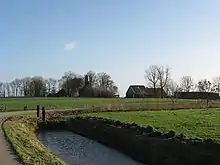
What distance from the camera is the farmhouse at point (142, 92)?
134m

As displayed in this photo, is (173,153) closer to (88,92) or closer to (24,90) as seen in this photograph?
(88,92)

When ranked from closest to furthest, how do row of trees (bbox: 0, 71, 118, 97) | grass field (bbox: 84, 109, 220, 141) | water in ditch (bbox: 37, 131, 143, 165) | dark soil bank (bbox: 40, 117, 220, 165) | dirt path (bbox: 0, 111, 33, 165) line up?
1. dirt path (bbox: 0, 111, 33, 165)
2. dark soil bank (bbox: 40, 117, 220, 165)
3. water in ditch (bbox: 37, 131, 143, 165)
4. grass field (bbox: 84, 109, 220, 141)
5. row of trees (bbox: 0, 71, 118, 97)

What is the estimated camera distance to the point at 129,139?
78.0 feet

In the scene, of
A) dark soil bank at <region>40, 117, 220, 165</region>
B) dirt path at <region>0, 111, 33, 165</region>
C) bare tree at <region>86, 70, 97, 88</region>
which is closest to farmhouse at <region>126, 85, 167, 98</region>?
bare tree at <region>86, 70, 97, 88</region>

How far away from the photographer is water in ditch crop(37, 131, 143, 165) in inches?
787

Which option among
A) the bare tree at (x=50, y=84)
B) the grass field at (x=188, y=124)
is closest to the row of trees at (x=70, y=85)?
the bare tree at (x=50, y=84)

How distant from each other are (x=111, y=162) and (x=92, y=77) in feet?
401

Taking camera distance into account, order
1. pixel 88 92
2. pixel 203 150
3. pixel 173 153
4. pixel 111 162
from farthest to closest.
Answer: pixel 88 92, pixel 111 162, pixel 173 153, pixel 203 150

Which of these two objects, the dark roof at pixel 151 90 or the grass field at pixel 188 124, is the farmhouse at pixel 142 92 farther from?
A: the grass field at pixel 188 124

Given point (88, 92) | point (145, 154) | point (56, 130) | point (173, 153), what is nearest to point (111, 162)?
point (145, 154)

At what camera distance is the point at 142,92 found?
146m

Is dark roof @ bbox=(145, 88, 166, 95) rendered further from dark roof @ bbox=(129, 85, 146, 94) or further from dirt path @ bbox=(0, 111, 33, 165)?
dirt path @ bbox=(0, 111, 33, 165)

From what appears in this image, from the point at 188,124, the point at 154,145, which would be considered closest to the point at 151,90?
the point at 188,124

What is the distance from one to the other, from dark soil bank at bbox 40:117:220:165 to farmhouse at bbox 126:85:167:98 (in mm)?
102950
